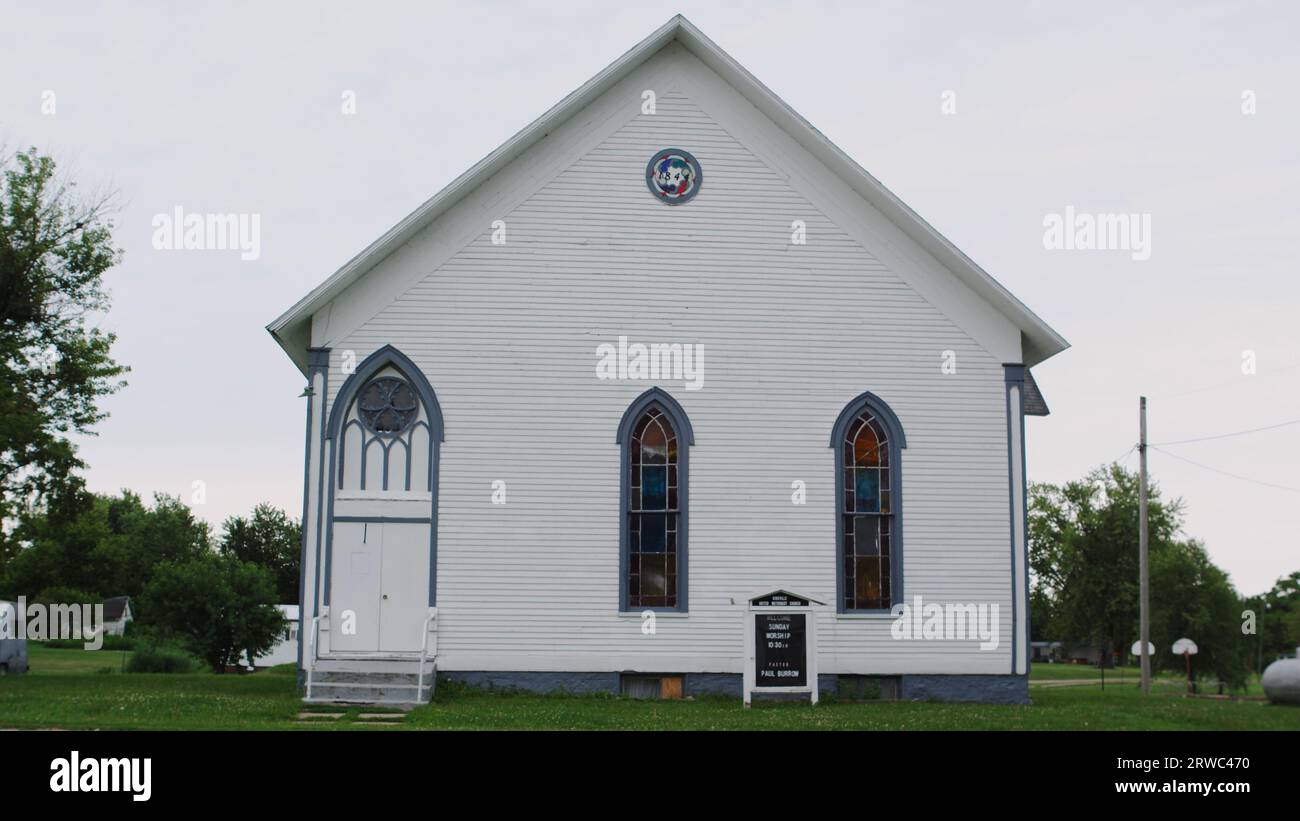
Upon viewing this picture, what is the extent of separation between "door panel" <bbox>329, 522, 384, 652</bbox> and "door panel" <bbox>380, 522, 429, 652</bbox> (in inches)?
3.9

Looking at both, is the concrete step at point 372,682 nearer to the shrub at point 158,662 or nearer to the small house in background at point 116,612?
the shrub at point 158,662

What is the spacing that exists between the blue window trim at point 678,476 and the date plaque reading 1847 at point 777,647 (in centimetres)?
166

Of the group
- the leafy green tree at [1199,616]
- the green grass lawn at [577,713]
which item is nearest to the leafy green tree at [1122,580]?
the leafy green tree at [1199,616]

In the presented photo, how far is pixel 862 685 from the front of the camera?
19.9 metres

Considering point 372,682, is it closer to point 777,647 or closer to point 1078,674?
point 777,647

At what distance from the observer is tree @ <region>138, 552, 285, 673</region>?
128ft

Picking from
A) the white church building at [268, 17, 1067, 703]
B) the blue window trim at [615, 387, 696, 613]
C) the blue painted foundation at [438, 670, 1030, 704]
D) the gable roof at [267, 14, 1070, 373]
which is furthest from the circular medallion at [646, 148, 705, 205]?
the blue painted foundation at [438, 670, 1030, 704]

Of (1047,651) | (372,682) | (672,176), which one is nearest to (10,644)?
(372,682)

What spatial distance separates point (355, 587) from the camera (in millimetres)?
19406

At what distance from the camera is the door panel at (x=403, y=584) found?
19.3 m

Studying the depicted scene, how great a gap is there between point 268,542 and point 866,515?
4316 centimetres
